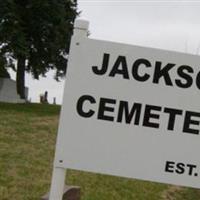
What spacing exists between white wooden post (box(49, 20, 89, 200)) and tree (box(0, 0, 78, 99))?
21.8 meters

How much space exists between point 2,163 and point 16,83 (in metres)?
23.6

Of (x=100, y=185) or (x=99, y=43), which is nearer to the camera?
(x=99, y=43)

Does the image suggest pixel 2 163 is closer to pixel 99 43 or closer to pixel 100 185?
pixel 100 185

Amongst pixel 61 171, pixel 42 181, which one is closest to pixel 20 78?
pixel 42 181

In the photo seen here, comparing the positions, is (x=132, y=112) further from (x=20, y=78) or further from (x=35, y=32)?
(x=20, y=78)

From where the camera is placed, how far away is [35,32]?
1089 inches

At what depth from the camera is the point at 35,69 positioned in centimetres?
3155

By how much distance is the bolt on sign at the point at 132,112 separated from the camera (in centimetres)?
278

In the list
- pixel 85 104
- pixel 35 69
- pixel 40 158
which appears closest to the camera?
pixel 85 104

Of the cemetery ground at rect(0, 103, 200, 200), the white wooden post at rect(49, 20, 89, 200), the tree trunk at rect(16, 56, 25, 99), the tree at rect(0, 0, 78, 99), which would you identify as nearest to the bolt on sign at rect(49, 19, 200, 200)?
the white wooden post at rect(49, 20, 89, 200)

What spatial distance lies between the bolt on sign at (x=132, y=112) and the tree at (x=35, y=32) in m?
21.9

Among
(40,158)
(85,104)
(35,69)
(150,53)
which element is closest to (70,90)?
(85,104)

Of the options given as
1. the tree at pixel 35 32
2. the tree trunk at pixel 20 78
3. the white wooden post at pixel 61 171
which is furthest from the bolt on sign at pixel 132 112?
the tree trunk at pixel 20 78

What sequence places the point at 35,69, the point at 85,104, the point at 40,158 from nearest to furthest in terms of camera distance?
the point at 85,104
the point at 40,158
the point at 35,69
